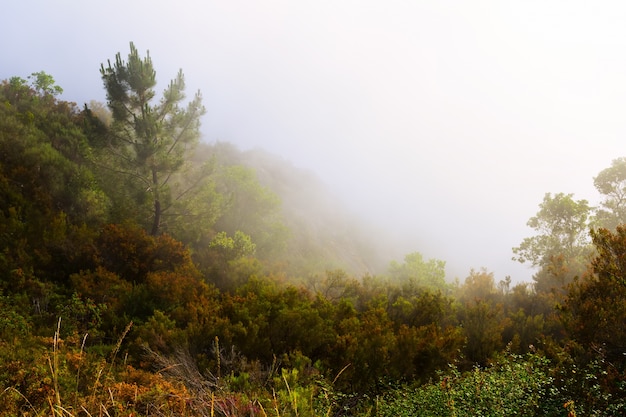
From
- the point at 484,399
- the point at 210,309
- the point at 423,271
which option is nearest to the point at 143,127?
→ the point at 210,309

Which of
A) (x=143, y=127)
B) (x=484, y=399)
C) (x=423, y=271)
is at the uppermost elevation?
(x=143, y=127)

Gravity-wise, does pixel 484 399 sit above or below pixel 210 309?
above

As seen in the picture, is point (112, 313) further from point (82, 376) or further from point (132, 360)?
point (82, 376)

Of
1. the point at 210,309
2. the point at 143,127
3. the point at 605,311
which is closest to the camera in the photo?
the point at 605,311

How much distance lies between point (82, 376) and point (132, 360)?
5.43ft

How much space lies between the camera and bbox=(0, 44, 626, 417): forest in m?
4.39

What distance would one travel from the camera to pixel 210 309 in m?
8.31

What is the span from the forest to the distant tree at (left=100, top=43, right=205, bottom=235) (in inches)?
2.8

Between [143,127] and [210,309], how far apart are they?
31.0ft

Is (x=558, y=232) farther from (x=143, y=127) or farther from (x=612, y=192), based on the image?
(x=143, y=127)

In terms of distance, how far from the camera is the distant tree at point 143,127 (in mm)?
14312

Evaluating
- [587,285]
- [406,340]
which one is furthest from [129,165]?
[587,285]

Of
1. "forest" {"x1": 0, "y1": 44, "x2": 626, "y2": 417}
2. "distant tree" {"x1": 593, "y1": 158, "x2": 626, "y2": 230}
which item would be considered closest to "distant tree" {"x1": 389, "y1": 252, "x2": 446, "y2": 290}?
"forest" {"x1": 0, "y1": 44, "x2": 626, "y2": 417}

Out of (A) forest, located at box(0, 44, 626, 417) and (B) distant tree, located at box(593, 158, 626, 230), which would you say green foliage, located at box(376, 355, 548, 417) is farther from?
(B) distant tree, located at box(593, 158, 626, 230)
